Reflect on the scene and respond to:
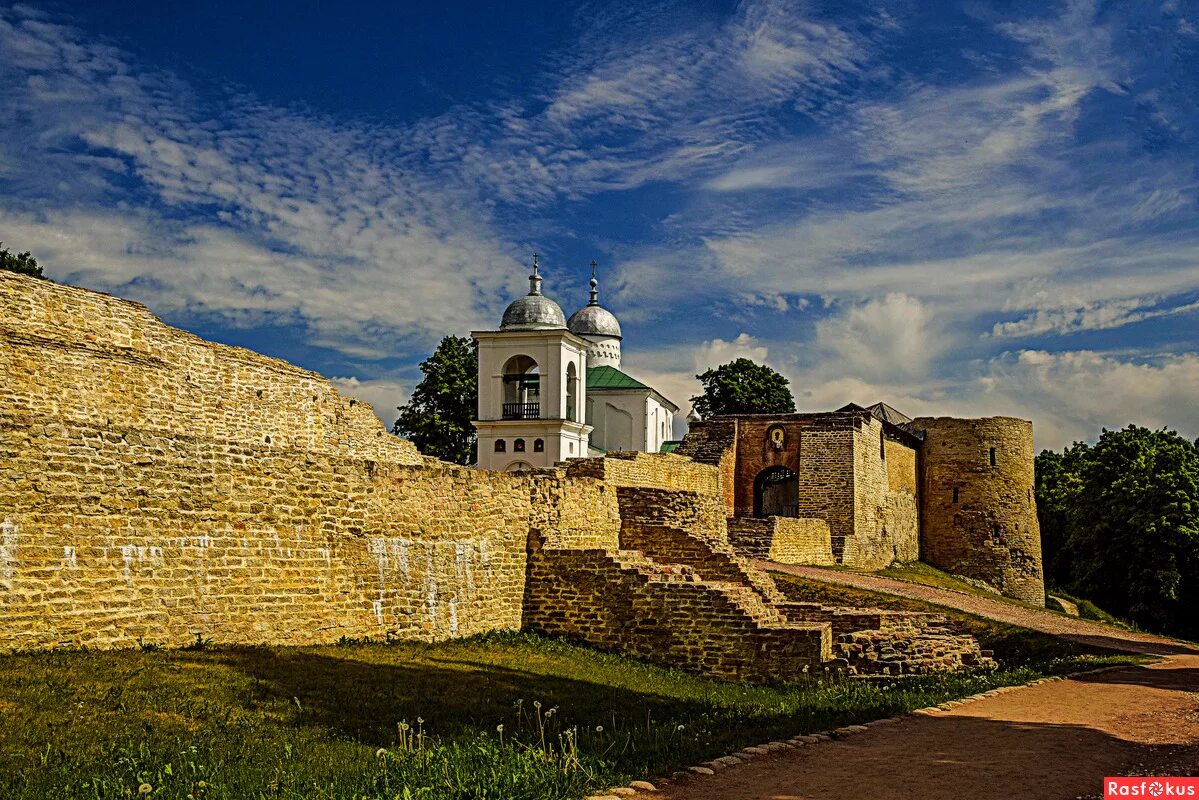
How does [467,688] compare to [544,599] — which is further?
[544,599]

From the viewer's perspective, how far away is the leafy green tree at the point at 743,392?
62.6 meters

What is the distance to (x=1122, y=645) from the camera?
19922 mm

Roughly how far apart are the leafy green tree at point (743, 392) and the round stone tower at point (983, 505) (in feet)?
65.2

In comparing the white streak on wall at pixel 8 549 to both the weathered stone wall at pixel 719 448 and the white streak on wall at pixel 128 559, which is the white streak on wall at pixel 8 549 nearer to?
the white streak on wall at pixel 128 559

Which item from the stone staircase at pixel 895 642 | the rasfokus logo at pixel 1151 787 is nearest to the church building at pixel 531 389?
the stone staircase at pixel 895 642

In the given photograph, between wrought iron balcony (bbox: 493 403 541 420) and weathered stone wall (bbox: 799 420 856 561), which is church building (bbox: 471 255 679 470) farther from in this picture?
weathered stone wall (bbox: 799 420 856 561)

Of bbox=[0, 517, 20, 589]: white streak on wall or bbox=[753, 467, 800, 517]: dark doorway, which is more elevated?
bbox=[753, 467, 800, 517]: dark doorway

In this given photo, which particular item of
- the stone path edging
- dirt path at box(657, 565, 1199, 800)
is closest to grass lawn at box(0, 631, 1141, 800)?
the stone path edging

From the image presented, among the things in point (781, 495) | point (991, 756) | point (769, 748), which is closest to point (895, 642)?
point (991, 756)

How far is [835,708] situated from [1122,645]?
10.1 m

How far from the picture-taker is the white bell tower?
170 ft

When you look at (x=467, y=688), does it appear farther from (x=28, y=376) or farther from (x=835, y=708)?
(x=28, y=376)

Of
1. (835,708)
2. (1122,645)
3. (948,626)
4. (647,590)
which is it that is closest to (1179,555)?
(1122,645)

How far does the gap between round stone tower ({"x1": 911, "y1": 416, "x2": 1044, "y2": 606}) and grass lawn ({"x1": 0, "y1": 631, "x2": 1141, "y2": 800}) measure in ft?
89.7
